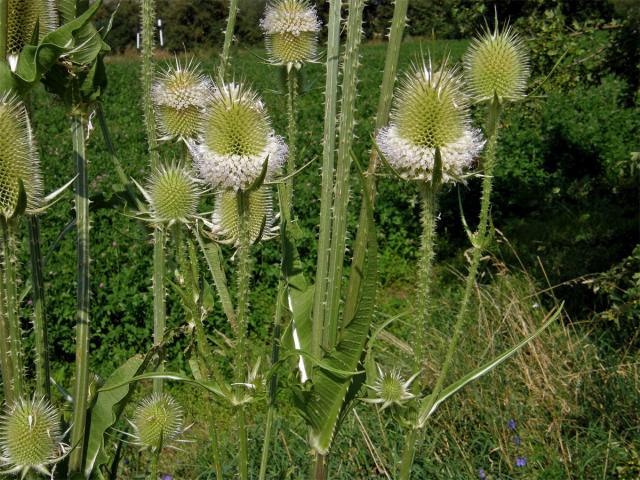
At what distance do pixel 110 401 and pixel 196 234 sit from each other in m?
0.46

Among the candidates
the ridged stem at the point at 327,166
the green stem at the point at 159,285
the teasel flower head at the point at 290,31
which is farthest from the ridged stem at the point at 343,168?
the teasel flower head at the point at 290,31

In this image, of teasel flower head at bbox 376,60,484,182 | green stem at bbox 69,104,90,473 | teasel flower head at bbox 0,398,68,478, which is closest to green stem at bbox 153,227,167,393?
green stem at bbox 69,104,90,473

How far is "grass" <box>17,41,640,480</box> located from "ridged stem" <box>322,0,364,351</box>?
0.17 meters

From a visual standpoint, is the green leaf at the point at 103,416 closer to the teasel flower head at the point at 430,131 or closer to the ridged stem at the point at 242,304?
the ridged stem at the point at 242,304

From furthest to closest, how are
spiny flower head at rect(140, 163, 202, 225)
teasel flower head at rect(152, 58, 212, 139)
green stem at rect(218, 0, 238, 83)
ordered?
teasel flower head at rect(152, 58, 212, 139)
green stem at rect(218, 0, 238, 83)
spiny flower head at rect(140, 163, 202, 225)

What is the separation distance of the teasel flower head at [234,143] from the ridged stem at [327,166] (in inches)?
4.6

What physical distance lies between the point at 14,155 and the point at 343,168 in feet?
1.97

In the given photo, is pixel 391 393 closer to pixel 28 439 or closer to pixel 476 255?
pixel 476 255

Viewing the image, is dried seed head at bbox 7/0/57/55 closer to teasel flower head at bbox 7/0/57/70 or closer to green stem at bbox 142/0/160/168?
teasel flower head at bbox 7/0/57/70

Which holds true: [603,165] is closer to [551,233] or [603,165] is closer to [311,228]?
[551,233]

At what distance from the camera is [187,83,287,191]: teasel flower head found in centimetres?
137

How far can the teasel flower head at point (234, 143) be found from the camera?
137cm

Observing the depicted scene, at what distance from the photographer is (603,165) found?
30.6 feet

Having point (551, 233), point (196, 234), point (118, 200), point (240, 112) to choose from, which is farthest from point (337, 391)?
point (551, 233)
